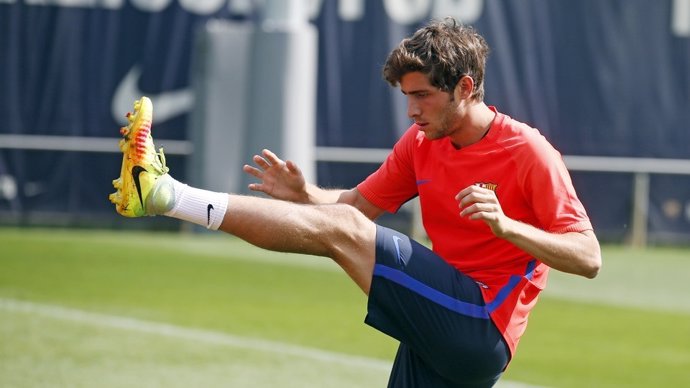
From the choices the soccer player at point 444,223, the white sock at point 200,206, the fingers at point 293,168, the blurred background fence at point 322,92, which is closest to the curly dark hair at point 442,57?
the soccer player at point 444,223

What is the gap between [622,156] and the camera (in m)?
17.5

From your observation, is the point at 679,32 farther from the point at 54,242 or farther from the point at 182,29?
the point at 54,242

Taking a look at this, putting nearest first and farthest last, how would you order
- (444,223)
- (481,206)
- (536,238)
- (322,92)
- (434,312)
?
1. (481,206)
2. (536,238)
3. (434,312)
4. (444,223)
5. (322,92)

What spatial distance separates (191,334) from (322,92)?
7086 millimetres

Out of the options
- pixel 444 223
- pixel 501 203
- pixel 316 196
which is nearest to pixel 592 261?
pixel 501 203

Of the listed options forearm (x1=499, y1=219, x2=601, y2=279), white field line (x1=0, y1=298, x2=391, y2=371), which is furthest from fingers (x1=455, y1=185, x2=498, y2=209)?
white field line (x1=0, y1=298, x2=391, y2=371)

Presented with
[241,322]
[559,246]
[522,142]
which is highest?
[522,142]

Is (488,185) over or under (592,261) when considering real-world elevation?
over

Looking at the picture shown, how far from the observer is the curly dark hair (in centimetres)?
576

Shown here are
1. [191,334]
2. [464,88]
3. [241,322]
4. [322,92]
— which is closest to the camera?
[464,88]

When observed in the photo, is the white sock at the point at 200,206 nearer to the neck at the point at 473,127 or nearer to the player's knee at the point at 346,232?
the player's knee at the point at 346,232

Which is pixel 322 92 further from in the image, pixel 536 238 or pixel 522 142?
pixel 536 238

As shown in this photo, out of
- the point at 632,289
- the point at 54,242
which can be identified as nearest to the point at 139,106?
the point at 632,289

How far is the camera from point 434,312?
5715mm
